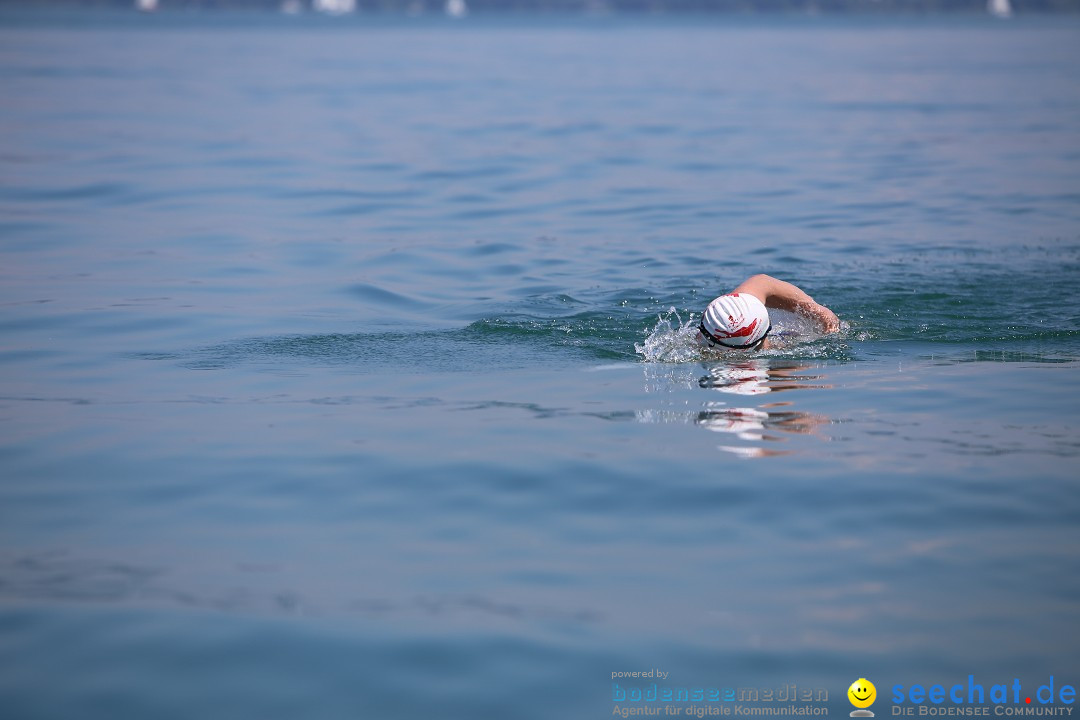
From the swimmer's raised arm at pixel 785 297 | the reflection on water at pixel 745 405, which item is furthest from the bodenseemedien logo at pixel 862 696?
the swimmer's raised arm at pixel 785 297

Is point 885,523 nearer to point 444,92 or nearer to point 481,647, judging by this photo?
point 481,647

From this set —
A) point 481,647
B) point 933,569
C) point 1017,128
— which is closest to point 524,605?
point 481,647

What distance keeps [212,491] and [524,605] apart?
2566 millimetres

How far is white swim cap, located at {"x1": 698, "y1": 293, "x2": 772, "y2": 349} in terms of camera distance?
969cm

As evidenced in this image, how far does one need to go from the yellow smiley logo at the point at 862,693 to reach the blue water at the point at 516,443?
0.05 m

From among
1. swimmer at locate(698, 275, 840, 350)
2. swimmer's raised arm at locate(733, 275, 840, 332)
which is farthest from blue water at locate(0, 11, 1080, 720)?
swimmer at locate(698, 275, 840, 350)

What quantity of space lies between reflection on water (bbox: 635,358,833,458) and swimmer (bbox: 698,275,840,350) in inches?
10.1

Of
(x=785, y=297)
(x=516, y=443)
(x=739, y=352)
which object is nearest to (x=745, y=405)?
(x=739, y=352)

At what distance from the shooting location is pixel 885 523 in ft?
22.9

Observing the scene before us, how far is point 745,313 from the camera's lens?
381 inches

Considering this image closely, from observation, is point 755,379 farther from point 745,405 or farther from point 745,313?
point 745,405

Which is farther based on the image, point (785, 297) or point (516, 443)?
point (785, 297)

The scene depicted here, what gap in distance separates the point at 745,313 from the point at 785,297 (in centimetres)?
77

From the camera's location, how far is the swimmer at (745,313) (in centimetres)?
970
